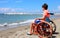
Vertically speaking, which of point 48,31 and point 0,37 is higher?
point 48,31

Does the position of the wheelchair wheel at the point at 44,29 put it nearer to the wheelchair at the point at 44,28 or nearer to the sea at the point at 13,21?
the wheelchair at the point at 44,28

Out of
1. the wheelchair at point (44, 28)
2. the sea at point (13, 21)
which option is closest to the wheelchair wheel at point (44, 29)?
the wheelchair at point (44, 28)

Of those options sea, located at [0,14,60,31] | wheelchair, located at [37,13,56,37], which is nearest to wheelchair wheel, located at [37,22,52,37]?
wheelchair, located at [37,13,56,37]

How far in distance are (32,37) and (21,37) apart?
825mm

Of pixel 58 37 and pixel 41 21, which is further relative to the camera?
pixel 58 37

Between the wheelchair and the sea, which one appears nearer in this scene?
the wheelchair

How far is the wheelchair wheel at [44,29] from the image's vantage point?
706 cm

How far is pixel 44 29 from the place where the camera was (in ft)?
23.5

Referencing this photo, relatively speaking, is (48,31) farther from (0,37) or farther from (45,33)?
(0,37)

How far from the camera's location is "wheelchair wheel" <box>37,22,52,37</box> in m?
7.06

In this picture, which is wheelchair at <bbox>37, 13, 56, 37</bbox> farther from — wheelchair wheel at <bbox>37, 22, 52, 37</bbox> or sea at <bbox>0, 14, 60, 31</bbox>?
sea at <bbox>0, 14, 60, 31</bbox>

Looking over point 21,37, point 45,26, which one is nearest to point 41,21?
point 45,26

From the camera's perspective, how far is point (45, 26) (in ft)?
23.3

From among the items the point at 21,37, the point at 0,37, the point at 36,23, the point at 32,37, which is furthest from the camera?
the point at 0,37
